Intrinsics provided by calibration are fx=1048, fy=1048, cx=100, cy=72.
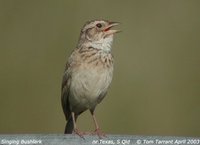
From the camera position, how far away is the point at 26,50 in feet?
49.5

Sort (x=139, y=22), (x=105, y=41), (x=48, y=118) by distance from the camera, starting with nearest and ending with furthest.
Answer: (x=105, y=41)
(x=48, y=118)
(x=139, y=22)

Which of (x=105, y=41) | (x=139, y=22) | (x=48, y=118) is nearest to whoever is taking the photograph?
(x=105, y=41)

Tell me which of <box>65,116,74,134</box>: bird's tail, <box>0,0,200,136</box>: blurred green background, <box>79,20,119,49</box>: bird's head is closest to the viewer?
<box>79,20,119,49</box>: bird's head

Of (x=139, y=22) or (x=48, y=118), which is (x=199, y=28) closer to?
(x=139, y=22)

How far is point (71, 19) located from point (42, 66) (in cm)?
134

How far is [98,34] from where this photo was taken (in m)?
9.85

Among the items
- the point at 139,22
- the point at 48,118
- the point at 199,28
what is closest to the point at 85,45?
the point at 48,118

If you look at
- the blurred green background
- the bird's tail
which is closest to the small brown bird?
the bird's tail

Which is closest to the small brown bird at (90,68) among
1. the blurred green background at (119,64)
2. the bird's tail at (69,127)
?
the bird's tail at (69,127)

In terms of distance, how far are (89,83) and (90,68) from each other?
0.14 m

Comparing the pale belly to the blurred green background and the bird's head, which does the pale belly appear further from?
the blurred green background

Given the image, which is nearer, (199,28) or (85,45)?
(85,45)

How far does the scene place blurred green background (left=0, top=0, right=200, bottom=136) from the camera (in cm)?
1384

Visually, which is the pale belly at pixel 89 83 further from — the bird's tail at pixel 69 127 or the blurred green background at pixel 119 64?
the blurred green background at pixel 119 64
